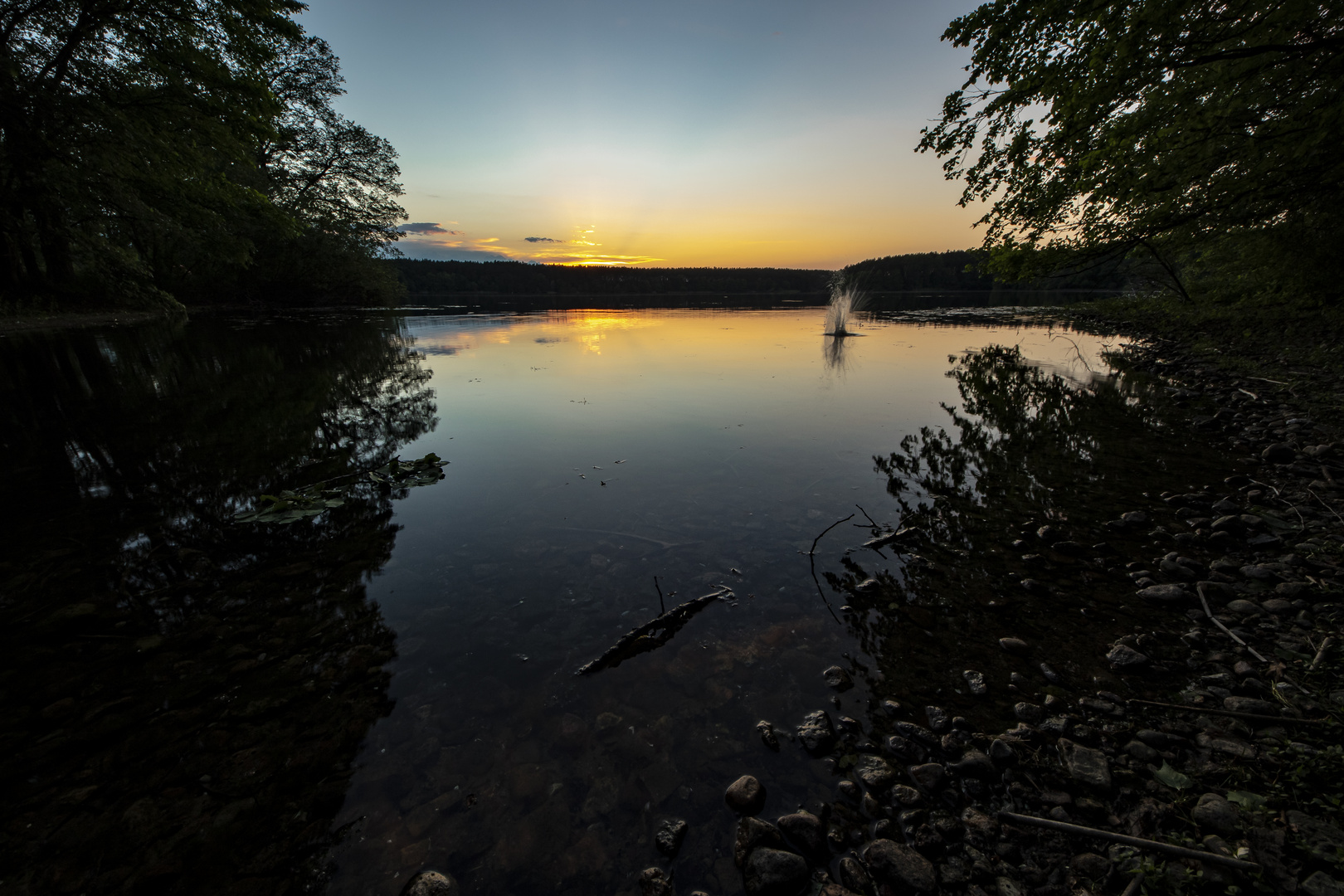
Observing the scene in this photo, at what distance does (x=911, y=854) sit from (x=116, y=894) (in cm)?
307

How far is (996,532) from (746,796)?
3.74 m

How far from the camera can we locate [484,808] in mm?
2205

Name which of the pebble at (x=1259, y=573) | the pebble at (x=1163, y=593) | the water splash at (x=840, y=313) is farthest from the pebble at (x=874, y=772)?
the water splash at (x=840, y=313)

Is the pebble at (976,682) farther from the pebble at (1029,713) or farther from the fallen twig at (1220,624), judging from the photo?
the fallen twig at (1220,624)

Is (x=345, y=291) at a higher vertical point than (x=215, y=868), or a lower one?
higher

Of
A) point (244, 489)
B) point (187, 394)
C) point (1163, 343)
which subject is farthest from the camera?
point (1163, 343)

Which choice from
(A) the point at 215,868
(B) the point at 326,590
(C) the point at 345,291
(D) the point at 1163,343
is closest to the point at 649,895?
(A) the point at 215,868

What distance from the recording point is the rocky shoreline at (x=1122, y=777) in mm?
1815

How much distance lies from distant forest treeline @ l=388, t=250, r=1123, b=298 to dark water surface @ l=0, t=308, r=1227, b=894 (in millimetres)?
97303

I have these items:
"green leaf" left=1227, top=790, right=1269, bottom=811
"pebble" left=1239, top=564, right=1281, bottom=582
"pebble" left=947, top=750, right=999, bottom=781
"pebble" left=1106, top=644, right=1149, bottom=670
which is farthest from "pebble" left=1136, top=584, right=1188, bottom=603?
"pebble" left=947, top=750, right=999, bottom=781

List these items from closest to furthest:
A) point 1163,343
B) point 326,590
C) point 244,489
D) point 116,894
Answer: point 116,894
point 326,590
point 244,489
point 1163,343

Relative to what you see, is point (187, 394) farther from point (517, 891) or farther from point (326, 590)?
point (517, 891)

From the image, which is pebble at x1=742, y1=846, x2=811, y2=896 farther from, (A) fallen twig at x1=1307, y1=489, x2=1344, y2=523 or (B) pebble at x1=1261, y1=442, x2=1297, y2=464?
(B) pebble at x1=1261, y1=442, x2=1297, y2=464

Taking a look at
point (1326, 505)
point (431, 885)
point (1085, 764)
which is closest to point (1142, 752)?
point (1085, 764)
